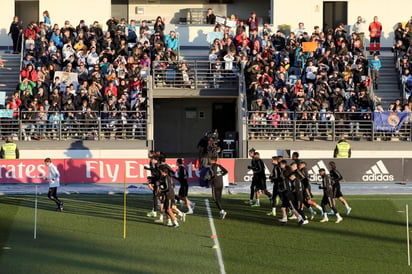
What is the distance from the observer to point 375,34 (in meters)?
45.2

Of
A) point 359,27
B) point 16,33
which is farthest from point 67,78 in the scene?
point 359,27

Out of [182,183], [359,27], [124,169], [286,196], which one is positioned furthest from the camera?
A: [359,27]

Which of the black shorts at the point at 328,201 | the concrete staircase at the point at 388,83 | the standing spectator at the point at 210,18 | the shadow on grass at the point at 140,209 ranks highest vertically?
the standing spectator at the point at 210,18

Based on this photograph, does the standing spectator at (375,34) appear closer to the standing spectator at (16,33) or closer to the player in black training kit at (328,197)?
the standing spectator at (16,33)

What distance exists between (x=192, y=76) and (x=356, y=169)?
385 inches

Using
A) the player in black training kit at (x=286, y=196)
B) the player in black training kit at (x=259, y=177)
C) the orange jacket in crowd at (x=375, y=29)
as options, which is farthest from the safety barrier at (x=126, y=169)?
the orange jacket in crowd at (x=375, y=29)

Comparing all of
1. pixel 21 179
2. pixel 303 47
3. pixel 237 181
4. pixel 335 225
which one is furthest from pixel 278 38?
pixel 335 225

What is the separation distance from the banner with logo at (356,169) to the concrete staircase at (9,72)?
38.9ft

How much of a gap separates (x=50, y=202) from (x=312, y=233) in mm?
8791

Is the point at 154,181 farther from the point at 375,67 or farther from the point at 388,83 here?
the point at 388,83

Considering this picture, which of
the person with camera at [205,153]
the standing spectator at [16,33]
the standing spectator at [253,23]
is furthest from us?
the standing spectator at [253,23]

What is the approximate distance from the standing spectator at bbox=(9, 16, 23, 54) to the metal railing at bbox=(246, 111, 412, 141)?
11115mm

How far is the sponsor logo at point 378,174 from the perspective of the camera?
35.9 meters

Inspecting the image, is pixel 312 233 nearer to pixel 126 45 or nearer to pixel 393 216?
pixel 393 216
